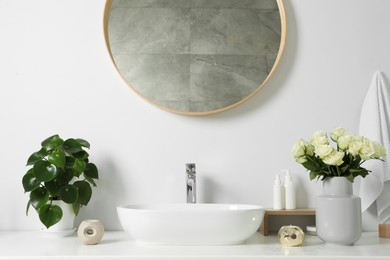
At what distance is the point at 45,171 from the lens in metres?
1.55

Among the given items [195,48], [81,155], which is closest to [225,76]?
[195,48]

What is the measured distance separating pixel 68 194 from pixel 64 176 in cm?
7

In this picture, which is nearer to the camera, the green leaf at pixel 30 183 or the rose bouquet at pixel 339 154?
the rose bouquet at pixel 339 154

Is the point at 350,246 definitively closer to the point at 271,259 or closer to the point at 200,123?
the point at 271,259

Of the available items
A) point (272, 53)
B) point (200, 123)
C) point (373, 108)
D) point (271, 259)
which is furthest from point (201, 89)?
point (271, 259)

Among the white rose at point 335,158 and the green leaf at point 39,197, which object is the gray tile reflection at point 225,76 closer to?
the white rose at point 335,158

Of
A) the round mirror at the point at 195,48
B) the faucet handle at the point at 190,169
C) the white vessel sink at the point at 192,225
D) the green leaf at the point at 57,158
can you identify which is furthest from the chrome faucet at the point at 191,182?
the green leaf at the point at 57,158

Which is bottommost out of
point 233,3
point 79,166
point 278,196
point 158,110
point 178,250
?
point 178,250

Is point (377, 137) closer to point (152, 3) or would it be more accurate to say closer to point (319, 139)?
point (319, 139)

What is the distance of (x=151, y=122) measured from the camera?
1.80 metres

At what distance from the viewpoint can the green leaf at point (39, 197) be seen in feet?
5.13

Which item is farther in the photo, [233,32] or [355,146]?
[233,32]

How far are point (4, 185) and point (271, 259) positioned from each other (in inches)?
42.2

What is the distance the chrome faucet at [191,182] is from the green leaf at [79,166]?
368 millimetres
